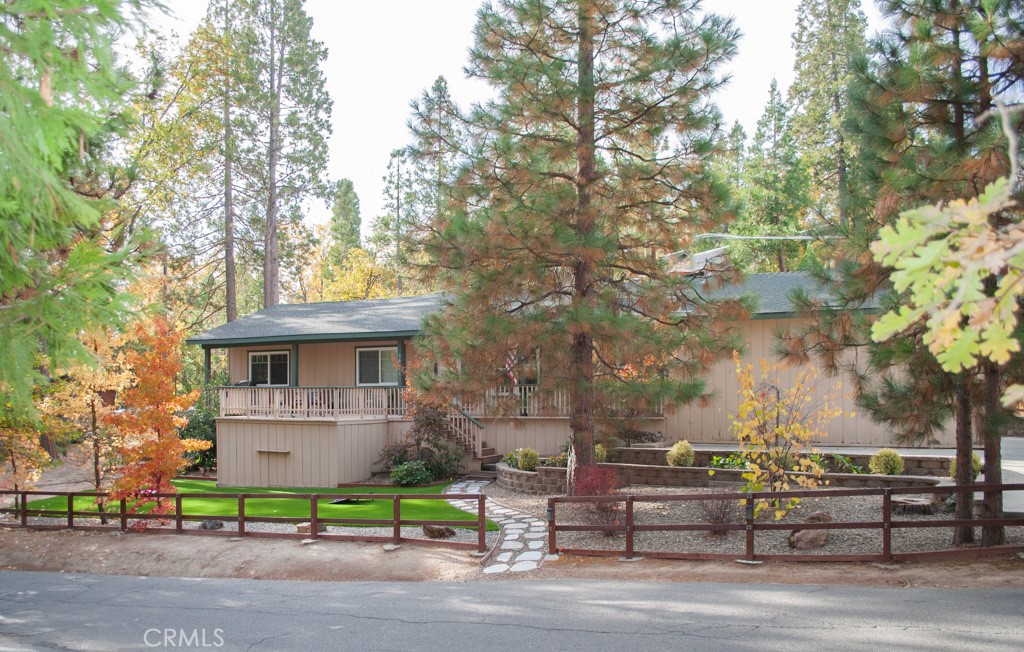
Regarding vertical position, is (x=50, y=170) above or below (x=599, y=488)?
above

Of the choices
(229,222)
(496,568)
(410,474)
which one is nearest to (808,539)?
(496,568)

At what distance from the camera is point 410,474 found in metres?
17.5

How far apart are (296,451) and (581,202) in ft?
34.9

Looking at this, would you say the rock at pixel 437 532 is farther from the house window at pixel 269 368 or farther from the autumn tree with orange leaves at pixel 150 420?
the house window at pixel 269 368

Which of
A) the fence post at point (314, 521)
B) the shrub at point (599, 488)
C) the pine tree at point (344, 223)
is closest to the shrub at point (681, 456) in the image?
the shrub at point (599, 488)

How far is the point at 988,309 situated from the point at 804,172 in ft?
102

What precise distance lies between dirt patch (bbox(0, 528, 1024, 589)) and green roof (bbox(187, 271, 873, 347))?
858cm

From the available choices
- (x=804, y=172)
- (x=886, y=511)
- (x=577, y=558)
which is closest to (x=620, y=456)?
(x=577, y=558)

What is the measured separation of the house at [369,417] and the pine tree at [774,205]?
8880 millimetres

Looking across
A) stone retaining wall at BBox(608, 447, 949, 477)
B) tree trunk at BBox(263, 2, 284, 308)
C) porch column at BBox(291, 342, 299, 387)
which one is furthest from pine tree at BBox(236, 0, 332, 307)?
stone retaining wall at BBox(608, 447, 949, 477)

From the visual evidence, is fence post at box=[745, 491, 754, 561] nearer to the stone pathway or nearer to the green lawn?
the stone pathway

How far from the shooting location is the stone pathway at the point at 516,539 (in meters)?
10.8

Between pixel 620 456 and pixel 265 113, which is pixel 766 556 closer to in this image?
pixel 620 456

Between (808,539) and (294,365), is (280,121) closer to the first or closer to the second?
(294,365)
